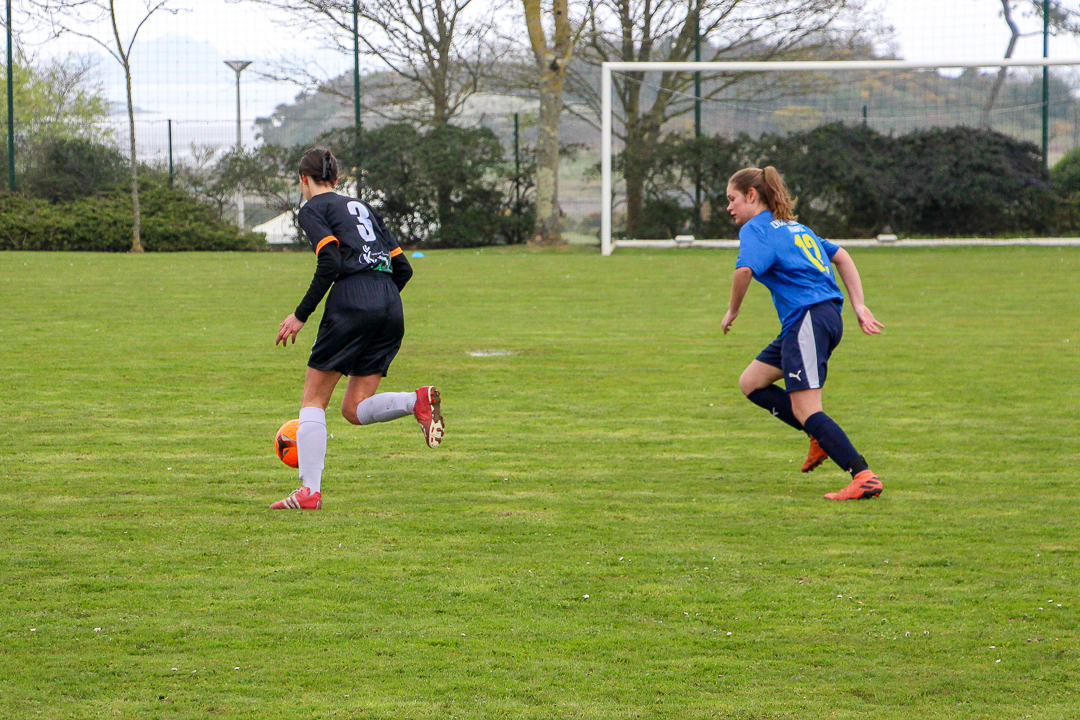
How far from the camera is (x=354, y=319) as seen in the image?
561 centimetres

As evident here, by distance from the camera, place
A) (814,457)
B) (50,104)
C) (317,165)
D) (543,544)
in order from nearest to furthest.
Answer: (543,544), (317,165), (814,457), (50,104)

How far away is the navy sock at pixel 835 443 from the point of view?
5.89m

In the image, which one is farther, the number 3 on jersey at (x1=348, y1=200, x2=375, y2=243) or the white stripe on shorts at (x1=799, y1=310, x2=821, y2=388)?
the white stripe on shorts at (x1=799, y1=310, x2=821, y2=388)

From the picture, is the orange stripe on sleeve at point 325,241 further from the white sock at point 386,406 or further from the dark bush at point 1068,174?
the dark bush at point 1068,174

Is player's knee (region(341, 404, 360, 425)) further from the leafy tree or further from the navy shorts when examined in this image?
the leafy tree

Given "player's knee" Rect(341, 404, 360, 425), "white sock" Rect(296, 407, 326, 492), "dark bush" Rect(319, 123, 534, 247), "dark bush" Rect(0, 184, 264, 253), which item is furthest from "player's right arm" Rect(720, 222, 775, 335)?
"dark bush" Rect(0, 184, 264, 253)

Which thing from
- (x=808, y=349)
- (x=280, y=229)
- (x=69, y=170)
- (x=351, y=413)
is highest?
(x=69, y=170)

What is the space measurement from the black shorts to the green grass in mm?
668

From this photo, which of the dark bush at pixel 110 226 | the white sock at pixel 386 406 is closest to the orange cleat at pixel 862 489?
the white sock at pixel 386 406

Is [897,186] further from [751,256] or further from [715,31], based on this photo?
[751,256]

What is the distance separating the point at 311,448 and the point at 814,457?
2.49 m

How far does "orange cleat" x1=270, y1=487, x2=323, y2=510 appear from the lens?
5.54m

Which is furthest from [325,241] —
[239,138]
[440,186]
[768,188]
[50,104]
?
[50,104]

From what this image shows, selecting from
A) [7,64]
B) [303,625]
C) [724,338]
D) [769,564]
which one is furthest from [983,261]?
[7,64]
